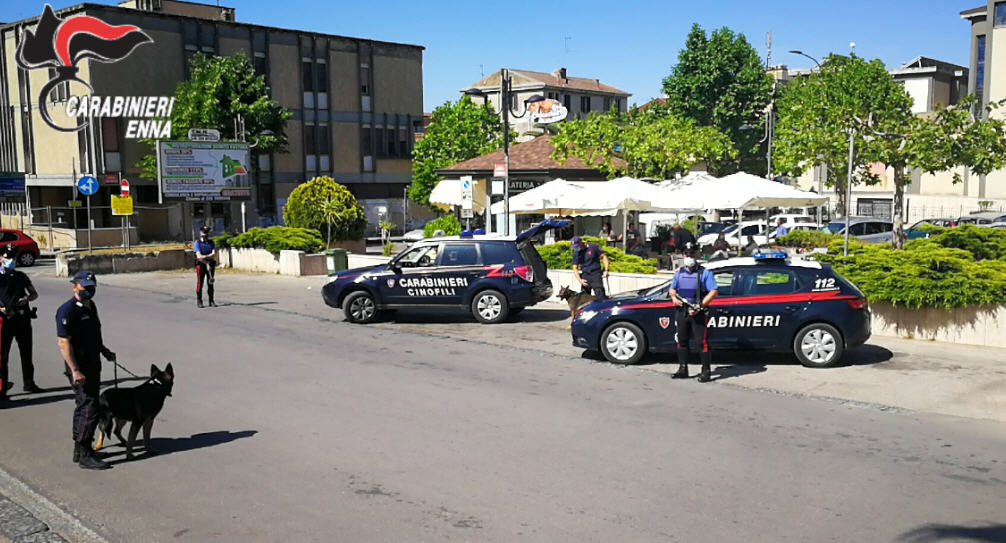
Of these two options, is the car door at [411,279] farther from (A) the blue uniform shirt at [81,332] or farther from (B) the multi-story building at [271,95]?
(B) the multi-story building at [271,95]

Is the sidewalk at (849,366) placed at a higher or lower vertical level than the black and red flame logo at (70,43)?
lower

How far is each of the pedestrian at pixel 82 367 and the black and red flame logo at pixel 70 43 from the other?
127 ft

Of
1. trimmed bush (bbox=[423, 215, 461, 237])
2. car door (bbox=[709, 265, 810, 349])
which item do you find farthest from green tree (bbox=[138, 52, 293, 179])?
car door (bbox=[709, 265, 810, 349])

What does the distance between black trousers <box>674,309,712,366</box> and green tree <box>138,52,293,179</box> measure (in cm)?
3507

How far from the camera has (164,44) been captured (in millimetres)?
45781

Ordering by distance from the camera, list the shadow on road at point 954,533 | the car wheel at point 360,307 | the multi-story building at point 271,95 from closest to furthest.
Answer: the shadow on road at point 954,533 → the car wheel at point 360,307 → the multi-story building at point 271,95

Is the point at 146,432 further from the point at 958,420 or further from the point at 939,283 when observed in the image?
the point at 939,283

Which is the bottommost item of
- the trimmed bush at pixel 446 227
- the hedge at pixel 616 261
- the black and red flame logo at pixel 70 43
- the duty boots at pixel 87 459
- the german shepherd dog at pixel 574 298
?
the duty boots at pixel 87 459

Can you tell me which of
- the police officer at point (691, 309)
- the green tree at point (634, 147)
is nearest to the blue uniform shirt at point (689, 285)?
the police officer at point (691, 309)

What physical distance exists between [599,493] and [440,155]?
5029 cm

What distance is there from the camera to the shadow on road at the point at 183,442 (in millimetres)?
8320

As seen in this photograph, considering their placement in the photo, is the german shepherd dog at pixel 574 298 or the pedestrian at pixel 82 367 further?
the german shepherd dog at pixel 574 298

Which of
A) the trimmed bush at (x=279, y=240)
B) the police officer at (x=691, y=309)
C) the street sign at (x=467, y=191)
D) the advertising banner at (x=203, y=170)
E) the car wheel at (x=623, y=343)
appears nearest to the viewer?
the police officer at (x=691, y=309)

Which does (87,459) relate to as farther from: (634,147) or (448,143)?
(448,143)
